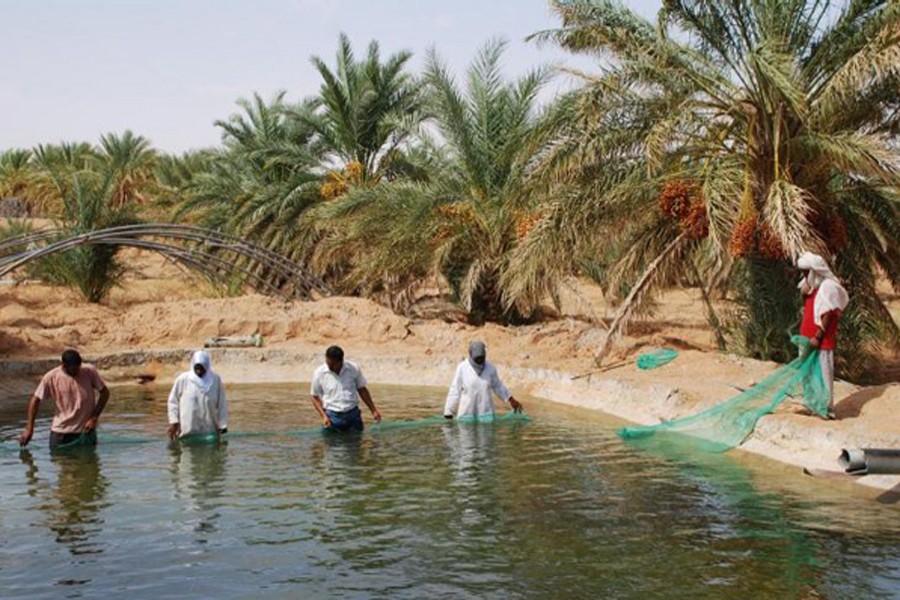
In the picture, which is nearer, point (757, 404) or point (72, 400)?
point (72, 400)

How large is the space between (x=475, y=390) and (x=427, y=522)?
498 centimetres

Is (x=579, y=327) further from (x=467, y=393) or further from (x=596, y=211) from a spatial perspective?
(x=467, y=393)

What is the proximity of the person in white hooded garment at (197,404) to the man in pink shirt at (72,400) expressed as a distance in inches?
33.4

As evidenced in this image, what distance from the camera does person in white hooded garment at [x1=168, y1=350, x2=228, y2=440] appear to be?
1253 centimetres

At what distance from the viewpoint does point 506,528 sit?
9141mm

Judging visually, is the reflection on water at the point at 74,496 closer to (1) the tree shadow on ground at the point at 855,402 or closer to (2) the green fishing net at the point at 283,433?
(2) the green fishing net at the point at 283,433

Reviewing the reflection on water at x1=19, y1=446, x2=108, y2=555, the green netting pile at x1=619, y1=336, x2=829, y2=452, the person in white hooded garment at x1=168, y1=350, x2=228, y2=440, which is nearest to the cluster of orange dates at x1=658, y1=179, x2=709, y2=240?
the green netting pile at x1=619, y1=336, x2=829, y2=452

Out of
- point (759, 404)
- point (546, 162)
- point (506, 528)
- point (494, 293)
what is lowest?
→ point (506, 528)

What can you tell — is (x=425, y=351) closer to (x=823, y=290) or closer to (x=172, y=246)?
(x=172, y=246)

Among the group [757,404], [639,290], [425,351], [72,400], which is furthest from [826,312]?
[425,351]

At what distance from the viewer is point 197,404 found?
1271cm

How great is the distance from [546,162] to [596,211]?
4.44 ft

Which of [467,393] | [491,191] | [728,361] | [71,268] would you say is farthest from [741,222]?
[71,268]

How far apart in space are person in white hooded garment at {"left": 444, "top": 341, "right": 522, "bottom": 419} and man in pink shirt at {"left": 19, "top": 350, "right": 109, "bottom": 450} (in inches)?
179
